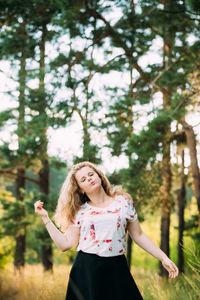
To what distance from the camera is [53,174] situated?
24.2 meters

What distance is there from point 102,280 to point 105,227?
0.37 m

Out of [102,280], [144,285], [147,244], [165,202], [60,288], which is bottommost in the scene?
[144,285]

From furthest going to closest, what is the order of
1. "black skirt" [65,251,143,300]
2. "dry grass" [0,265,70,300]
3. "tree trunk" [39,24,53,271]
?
"tree trunk" [39,24,53,271], "dry grass" [0,265,70,300], "black skirt" [65,251,143,300]

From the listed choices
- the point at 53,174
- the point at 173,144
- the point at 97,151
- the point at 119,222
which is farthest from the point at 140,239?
the point at 53,174

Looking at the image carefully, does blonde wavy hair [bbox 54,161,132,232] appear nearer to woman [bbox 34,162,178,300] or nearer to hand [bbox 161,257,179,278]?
woman [bbox 34,162,178,300]

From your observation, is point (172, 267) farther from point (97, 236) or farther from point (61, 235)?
point (61, 235)

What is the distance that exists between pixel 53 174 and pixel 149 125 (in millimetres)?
20017

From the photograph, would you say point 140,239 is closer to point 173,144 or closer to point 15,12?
point 173,144

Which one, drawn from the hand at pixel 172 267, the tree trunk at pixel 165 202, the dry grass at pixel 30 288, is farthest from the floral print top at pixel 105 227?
the tree trunk at pixel 165 202

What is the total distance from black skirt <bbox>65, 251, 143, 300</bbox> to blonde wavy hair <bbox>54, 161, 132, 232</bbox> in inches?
14.9

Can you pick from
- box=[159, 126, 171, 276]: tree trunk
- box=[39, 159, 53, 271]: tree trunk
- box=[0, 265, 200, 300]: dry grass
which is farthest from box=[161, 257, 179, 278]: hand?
box=[39, 159, 53, 271]: tree trunk

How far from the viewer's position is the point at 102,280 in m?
2.42

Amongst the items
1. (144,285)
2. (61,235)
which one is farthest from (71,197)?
(144,285)

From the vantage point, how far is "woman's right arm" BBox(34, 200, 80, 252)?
2.59 meters
